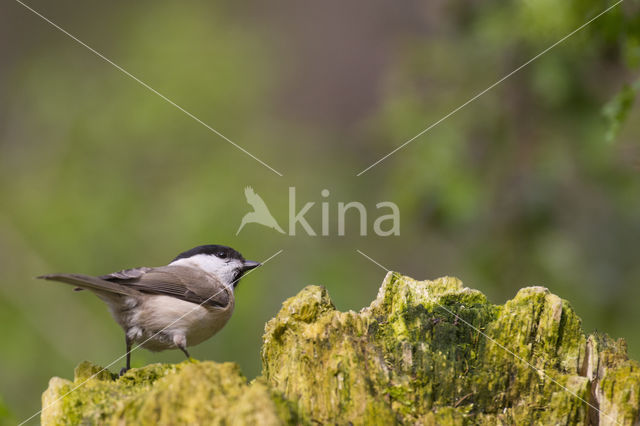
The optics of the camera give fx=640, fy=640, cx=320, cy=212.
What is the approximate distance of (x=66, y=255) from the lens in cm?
667

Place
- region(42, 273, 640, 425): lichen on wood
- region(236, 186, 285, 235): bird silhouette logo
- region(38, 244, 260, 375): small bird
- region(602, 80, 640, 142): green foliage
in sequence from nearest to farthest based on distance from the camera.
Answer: region(42, 273, 640, 425): lichen on wood, region(602, 80, 640, 142): green foliage, region(38, 244, 260, 375): small bird, region(236, 186, 285, 235): bird silhouette logo

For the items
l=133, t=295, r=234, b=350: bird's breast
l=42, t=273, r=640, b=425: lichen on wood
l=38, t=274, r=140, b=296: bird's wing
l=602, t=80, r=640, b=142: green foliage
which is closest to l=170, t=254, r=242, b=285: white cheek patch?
l=133, t=295, r=234, b=350: bird's breast

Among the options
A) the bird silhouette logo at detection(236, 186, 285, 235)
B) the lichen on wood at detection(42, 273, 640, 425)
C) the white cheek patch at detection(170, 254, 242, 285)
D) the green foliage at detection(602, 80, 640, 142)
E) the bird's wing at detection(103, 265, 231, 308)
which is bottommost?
the lichen on wood at detection(42, 273, 640, 425)

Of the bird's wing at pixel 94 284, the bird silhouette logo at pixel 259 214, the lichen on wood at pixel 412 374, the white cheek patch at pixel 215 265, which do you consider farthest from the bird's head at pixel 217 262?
the bird silhouette logo at pixel 259 214

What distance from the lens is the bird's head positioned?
15.3 ft

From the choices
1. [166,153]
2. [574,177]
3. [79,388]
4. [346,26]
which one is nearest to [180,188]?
[166,153]

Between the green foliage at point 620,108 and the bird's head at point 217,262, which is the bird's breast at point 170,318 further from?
the green foliage at point 620,108

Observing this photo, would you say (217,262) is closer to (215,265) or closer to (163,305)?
(215,265)

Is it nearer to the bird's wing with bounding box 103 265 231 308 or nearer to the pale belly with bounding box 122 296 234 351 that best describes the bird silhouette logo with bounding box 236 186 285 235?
the bird's wing with bounding box 103 265 231 308

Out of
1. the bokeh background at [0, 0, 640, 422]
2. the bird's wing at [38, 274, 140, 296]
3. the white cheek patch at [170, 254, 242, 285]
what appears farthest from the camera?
the bokeh background at [0, 0, 640, 422]

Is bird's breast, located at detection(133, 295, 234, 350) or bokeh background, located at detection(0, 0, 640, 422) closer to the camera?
bird's breast, located at detection(133, 295, 234, 350)

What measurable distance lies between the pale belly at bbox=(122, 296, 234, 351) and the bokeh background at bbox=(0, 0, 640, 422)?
2.81 ft

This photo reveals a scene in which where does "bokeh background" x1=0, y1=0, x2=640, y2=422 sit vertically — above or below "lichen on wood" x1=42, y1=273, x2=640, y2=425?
above

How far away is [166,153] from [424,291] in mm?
5248
